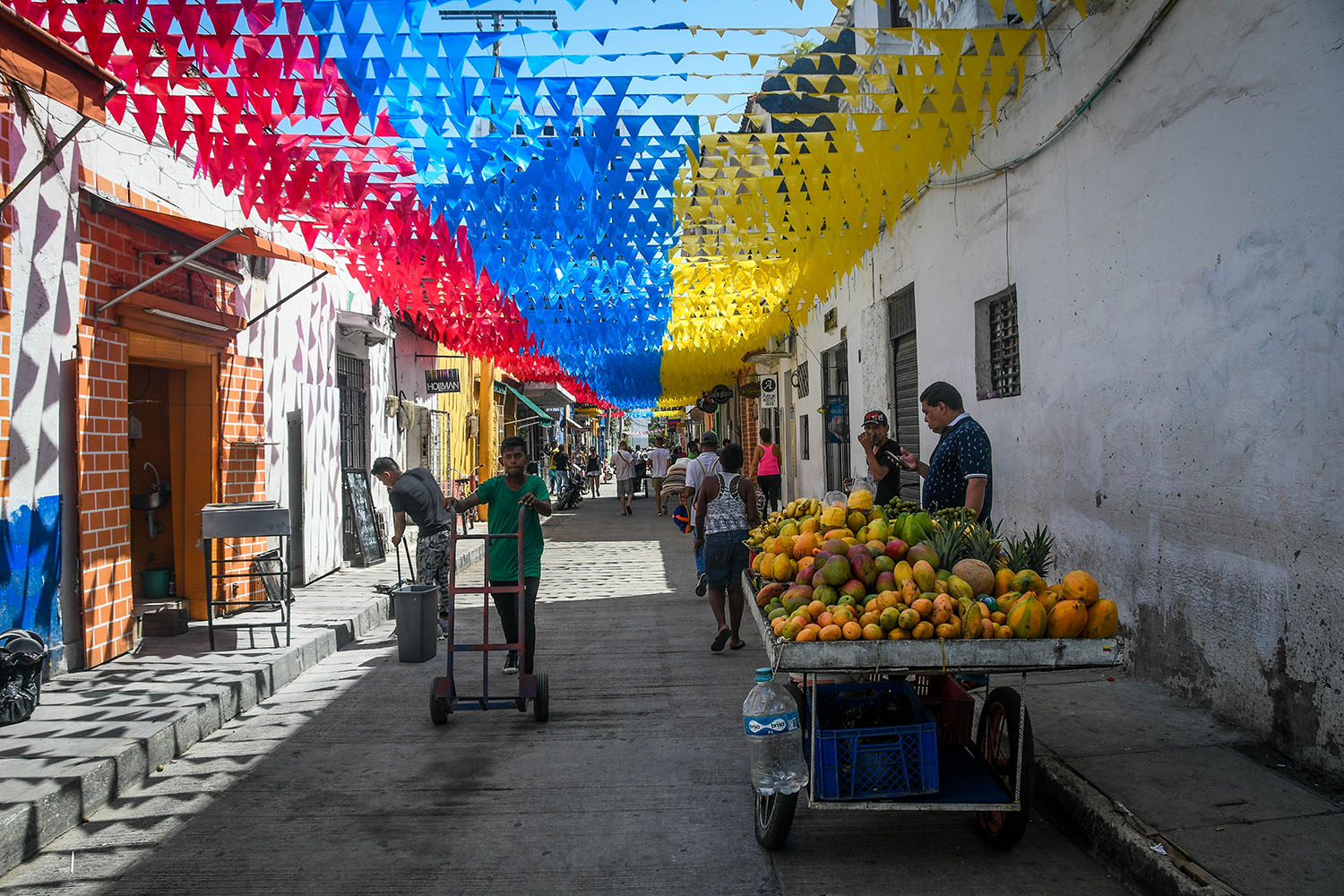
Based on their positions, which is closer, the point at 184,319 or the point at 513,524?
the point at 513,524

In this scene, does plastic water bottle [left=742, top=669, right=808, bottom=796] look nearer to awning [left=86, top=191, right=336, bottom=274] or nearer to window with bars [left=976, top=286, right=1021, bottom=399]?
window with bars [left=976, top=286, right=1021, bottom=399]

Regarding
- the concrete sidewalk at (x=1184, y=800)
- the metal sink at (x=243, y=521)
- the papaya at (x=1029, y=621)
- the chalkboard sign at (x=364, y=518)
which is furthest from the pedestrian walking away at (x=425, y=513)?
the papaya at (x=1029, y=621)

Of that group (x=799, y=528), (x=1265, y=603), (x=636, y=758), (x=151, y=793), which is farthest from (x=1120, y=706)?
(x=151, y=793)

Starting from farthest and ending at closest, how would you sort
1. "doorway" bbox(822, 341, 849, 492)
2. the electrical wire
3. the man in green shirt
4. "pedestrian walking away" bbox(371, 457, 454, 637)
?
"doorway" bbox(822, 341, 849, 492)
"pedestrian walking away" bbox(371, 457, 454, 637)
the man in green shirt
the electrical wire

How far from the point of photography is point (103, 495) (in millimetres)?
7113

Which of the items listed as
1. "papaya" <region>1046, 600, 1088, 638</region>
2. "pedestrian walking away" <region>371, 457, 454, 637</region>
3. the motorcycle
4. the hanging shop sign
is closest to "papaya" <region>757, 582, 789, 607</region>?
"papaya" <region>1046, 600, 1088, 638</region>

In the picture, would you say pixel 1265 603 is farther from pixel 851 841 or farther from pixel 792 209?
pixel 792 209

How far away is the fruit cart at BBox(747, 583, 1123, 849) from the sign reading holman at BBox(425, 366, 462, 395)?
49.2 ft

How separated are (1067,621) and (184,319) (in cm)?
763

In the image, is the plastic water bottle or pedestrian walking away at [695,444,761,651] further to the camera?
pedestrian walking away at [695,444,761,651]

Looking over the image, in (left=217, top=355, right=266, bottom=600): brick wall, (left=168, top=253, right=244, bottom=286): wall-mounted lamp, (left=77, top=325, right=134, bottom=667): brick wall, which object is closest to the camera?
(left=77, top=325, right=134, bottom=667): brick wall

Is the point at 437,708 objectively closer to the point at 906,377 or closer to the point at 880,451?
the point at 880,451

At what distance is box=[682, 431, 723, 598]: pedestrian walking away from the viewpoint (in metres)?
10.2

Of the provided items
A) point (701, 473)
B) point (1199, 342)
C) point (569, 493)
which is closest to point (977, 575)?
point (1199, 342)
